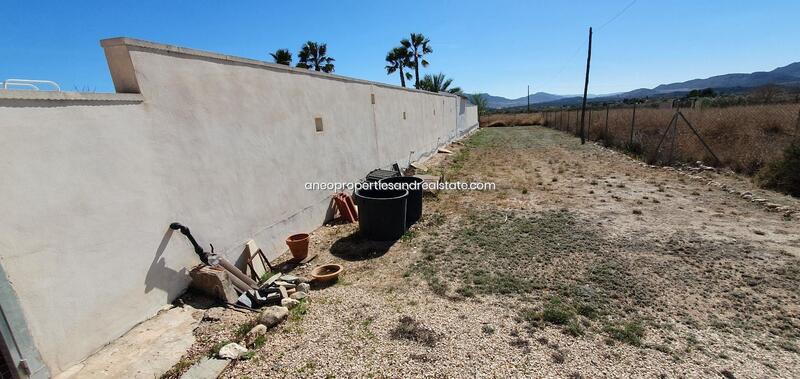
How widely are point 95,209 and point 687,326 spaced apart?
17.6ft

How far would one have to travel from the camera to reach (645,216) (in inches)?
226

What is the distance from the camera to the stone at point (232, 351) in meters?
2.59

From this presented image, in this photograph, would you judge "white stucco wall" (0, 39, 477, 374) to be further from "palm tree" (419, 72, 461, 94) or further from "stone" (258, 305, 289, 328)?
"palm tree" (419, 72, 461, 94)

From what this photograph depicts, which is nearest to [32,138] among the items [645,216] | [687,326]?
[687,326]

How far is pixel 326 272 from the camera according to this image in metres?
4.19

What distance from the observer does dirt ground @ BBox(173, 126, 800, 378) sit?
257cm

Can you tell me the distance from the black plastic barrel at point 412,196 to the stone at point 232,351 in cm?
362

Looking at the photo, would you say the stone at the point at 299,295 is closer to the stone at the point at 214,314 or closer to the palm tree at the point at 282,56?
the stone at the point at 214,314

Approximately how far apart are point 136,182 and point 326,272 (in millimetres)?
2300

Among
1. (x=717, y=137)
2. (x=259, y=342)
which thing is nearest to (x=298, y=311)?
(x=259, y=342)

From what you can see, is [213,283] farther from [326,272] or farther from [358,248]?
[358,248]

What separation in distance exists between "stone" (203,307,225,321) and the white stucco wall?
17.6 inches

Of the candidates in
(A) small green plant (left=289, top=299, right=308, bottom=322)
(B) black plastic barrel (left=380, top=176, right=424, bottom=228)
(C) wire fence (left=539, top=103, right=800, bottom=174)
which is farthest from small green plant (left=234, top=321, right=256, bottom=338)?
(C) wire fence (left=539, top=103, right=800, bottom=174)

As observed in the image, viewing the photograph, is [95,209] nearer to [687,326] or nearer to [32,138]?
[32,138]
